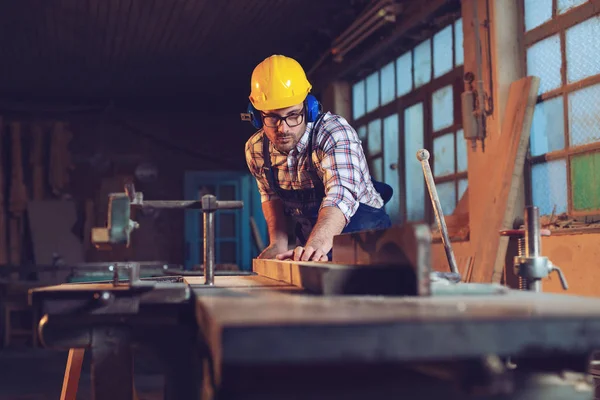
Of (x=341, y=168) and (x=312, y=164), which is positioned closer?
(x=341, y=168)

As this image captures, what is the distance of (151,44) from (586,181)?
5168mm

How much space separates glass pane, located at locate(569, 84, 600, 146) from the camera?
4270mm

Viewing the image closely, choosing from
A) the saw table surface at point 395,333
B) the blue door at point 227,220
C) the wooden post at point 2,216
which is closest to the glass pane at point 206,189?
the blue door at point 227,220

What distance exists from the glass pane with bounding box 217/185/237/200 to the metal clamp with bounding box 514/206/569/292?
9.14 metres

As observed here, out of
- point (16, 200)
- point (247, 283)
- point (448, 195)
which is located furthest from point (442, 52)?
point (16, 200)

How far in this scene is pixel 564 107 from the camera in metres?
4.59

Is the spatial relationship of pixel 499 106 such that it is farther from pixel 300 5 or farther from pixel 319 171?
pixel 300 5

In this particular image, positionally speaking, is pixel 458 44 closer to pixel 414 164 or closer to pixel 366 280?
pixel 414 164

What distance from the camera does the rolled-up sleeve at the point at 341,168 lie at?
10.4ft

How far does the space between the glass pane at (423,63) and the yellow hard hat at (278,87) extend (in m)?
3.06

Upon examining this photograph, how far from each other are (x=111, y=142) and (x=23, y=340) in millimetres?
3370

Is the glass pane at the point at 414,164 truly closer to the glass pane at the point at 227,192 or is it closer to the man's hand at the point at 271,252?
the man's hand at the point at 271,252

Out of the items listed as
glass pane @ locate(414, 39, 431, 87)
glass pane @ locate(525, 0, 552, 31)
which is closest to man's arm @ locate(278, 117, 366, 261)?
glass pane @ locate(525, 0, 552, 31)

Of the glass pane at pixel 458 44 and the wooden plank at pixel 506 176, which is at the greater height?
the glass pane at pixel 458 44
